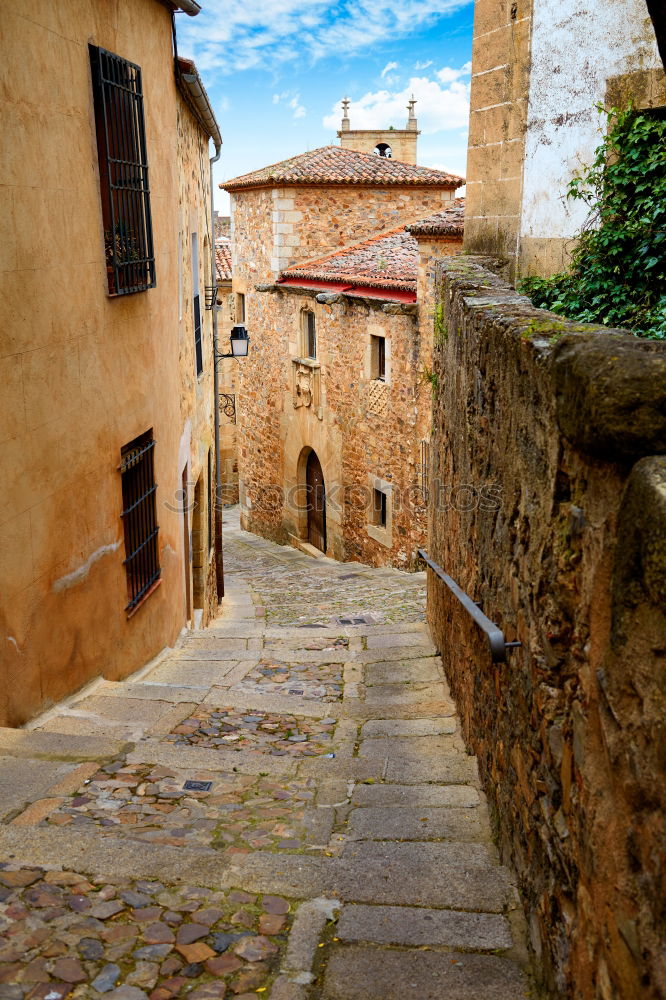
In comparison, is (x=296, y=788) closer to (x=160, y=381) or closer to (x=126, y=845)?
(x=126, y=845)

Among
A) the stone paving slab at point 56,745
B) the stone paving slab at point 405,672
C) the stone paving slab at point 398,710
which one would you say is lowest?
the stone paving slab at point 405,672

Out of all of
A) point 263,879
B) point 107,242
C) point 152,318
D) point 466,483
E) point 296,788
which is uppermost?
point 107,242

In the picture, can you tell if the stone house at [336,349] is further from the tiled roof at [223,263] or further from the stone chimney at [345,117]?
the stone chimney at [345,117]

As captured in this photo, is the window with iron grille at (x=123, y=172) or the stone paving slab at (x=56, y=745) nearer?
the stone paving slab at (x=56, y=745)

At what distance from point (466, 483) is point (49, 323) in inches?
95.1

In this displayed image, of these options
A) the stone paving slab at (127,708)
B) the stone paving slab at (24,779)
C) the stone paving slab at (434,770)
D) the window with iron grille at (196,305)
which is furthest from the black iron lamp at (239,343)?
the stone paving slab at (24,779)

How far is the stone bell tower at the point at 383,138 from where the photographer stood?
39844 mm

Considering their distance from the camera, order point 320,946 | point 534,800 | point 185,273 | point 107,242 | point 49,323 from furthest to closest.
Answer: point 185,273
point 107,242
point 49,323
point 534,800
point 320,946

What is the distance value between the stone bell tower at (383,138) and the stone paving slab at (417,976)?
40340 mm

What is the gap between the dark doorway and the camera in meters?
18.9

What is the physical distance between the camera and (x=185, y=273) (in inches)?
371

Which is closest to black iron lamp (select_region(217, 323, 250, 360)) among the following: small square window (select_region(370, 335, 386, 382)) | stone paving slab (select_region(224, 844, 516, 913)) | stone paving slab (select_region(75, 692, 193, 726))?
small square window (select_region(370, 335, 386, 382))

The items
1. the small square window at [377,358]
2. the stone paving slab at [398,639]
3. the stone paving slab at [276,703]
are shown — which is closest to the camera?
the stone paving slab at [276,703]

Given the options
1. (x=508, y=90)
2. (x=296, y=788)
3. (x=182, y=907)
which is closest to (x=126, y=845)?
(x=182, y=907)
